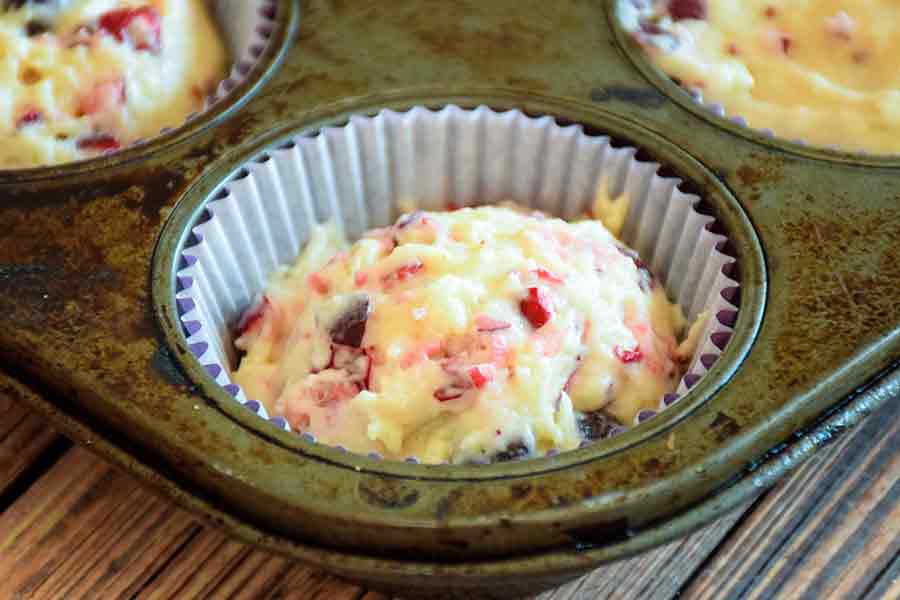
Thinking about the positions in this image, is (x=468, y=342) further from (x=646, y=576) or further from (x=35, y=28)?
(x=35, y=28)

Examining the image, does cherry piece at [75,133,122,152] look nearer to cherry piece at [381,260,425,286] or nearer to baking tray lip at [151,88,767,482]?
baking tray lip at [151,88,767,482]

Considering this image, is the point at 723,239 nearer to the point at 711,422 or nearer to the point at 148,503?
the point at 711,422

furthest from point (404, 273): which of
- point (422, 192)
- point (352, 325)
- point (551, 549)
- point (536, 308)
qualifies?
point (551, 549)

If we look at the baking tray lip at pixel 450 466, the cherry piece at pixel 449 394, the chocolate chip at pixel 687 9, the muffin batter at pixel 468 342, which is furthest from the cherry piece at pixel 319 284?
the chocolate chip at pixel 687 9

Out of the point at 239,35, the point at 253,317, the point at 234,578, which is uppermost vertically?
the point at 239,35

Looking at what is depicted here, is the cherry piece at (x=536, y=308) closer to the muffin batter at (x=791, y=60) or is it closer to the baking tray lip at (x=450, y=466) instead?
the baking tray lip at (x=450, y=466)

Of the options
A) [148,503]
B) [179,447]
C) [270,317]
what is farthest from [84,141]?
[179,447]
